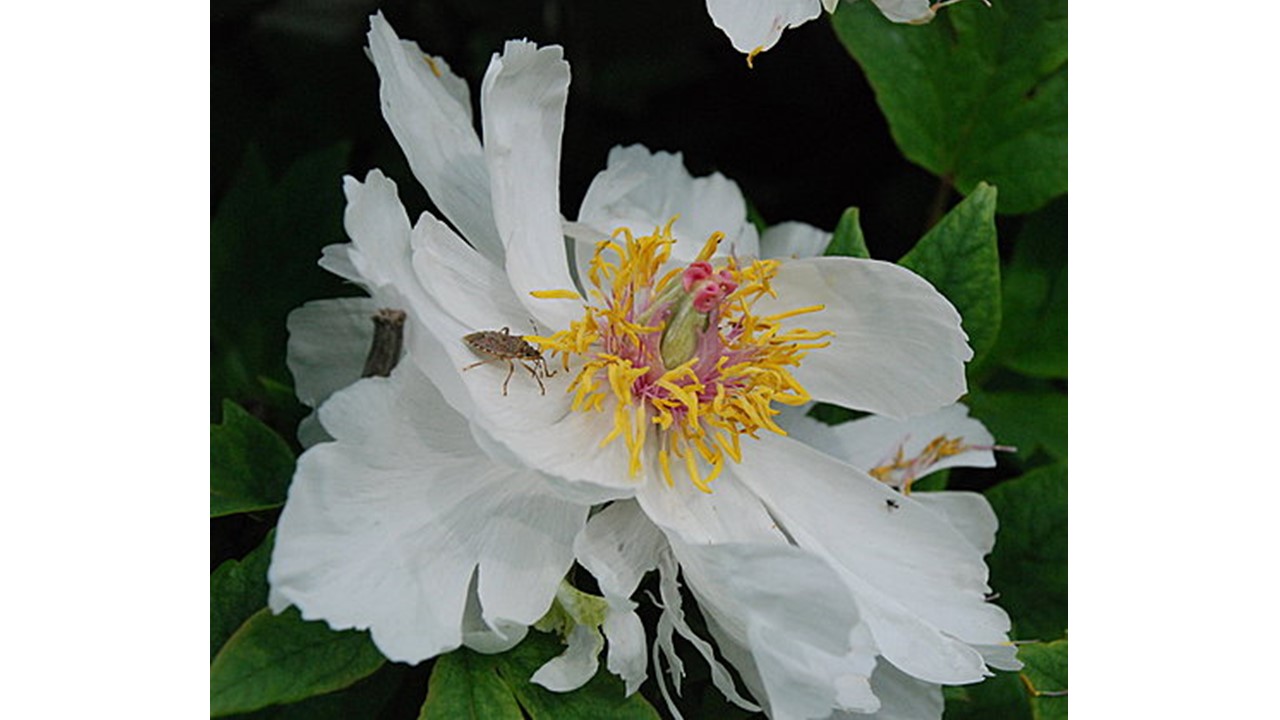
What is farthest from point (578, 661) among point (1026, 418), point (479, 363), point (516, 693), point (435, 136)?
point (1026, 418)

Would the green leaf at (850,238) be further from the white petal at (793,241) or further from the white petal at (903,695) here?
the white petal at (903,695)

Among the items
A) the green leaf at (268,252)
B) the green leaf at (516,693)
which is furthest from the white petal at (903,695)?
the green leaf at (268,252)

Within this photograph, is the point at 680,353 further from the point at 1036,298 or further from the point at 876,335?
the point at 1036,298

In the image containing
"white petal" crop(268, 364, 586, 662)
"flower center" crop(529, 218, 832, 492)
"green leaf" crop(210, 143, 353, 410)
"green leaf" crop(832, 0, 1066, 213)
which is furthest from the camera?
"green leaf" crop(832, 0, 1066, 213)

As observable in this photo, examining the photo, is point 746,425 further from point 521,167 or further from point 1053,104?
point 1053,104

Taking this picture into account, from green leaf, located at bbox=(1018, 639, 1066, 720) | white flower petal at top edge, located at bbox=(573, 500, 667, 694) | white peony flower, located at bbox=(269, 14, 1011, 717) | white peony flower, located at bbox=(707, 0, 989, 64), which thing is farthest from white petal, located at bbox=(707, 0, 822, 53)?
green leaf, located at bbox=(1018, 639, 1066, 720)

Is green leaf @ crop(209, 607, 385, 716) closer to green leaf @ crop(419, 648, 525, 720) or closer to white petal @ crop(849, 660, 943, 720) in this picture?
green leaf @ crop(419, 648, 525, 720)

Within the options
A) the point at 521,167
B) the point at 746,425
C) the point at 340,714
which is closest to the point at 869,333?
the point at 746,425
